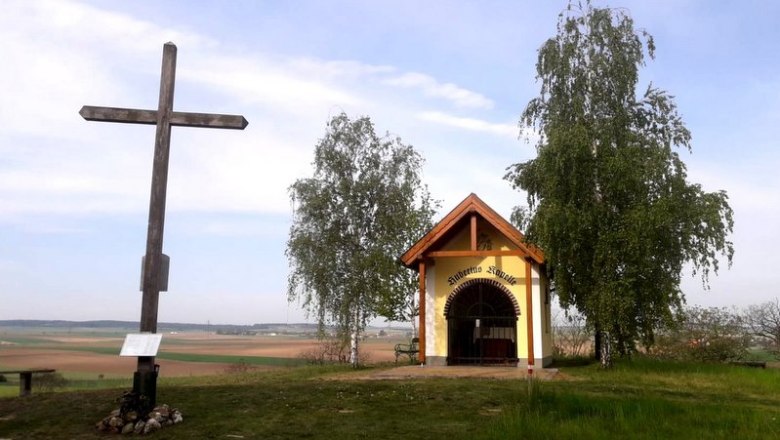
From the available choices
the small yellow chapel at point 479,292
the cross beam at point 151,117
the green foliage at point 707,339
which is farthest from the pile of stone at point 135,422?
the green foliage at point 707,339

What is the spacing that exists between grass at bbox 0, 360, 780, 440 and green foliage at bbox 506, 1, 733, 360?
4.95m

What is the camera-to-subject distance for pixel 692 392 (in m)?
13.0

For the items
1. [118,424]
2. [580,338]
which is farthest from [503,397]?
[580,338]

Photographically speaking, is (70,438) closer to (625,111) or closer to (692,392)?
(692,392)

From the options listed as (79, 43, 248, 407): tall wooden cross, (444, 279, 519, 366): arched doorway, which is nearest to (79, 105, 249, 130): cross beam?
(79, 43, 248, 407): tall wooden cross

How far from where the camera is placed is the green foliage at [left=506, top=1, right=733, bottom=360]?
17234 millimetres

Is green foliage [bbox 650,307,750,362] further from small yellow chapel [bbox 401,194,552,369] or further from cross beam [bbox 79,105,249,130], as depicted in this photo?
cross beam [bbox 79,105,249,130]

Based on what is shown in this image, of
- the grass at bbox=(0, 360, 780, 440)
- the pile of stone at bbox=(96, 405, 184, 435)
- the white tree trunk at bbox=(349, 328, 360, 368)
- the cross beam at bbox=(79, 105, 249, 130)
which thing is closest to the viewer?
the grass at bbox=(0, 360, 780, 440)

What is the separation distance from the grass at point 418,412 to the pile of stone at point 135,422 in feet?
0.65

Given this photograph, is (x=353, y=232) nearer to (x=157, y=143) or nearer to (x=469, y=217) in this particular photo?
(x=469, y=217)

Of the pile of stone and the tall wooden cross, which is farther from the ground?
the tall wooden cross

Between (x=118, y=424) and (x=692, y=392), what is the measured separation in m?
11.4

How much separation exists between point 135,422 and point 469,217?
12952mm

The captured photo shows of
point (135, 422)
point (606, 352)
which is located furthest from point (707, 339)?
point (135, 422)
